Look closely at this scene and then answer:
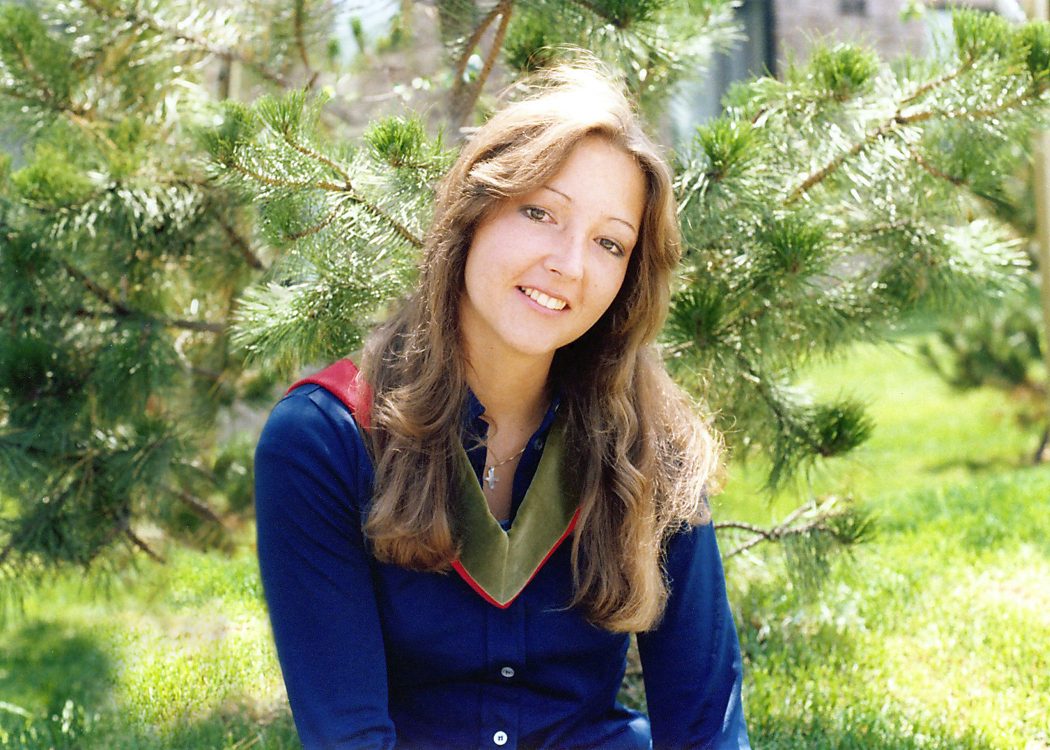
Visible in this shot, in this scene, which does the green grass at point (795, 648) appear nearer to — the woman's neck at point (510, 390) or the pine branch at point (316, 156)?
the woman's neck at point (510, 390)

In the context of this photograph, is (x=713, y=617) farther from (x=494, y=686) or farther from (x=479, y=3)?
(x=479, y=3)

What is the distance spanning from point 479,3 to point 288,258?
2.42 feet

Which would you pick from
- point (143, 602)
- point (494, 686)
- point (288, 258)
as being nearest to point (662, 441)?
point (494, 686)

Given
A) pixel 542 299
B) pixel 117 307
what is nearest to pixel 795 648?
pixel 542 299

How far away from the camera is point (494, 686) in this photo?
5.37 ft

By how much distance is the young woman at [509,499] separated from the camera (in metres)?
1.54

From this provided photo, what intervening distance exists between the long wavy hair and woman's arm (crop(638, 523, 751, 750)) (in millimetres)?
36

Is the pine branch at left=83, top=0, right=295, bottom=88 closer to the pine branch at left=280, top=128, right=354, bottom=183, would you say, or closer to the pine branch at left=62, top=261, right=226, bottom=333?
the pine branch at left=62, top=261, right=226, bottom=333

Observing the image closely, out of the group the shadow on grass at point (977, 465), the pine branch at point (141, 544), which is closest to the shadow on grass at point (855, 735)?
the pine branch at point (141, 544)

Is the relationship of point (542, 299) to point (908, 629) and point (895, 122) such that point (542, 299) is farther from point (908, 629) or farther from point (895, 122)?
point (908, 629)

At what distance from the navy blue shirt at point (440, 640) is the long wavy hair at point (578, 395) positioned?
44 mm

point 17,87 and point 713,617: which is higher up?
point 17,87

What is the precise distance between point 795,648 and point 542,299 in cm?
128

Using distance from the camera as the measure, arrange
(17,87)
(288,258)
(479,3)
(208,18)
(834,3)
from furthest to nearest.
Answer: (834,3) → (208,18) → (17,87) → (479,3) → (288,258)
